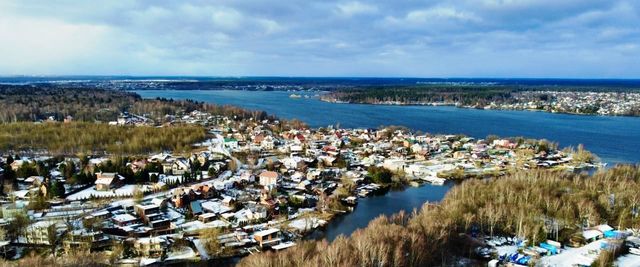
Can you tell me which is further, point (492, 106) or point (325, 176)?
point (492, 106)

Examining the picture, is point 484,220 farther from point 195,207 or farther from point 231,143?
point 231,143

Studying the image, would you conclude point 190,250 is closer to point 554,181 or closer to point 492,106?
point 554,181

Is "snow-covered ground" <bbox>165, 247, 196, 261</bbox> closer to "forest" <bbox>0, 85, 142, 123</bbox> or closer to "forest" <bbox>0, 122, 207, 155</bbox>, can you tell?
"forest" <bbox>0, 122, 207, 155</bbox>

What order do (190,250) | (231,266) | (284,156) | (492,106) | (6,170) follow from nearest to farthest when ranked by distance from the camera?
(231,266)
(190,250)
(6,170)
(284,156)
(492,106)

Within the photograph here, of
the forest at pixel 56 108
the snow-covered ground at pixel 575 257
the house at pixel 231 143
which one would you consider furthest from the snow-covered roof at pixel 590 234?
the forest at pixel 56 108

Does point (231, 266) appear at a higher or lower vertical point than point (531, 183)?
lower

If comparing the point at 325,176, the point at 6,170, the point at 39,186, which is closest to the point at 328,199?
the point at 325,176

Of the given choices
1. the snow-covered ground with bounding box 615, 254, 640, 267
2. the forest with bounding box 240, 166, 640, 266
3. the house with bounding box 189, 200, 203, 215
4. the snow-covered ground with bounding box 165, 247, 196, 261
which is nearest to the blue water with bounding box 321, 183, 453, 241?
the forest with bounding box 240, 166, 640, 266
